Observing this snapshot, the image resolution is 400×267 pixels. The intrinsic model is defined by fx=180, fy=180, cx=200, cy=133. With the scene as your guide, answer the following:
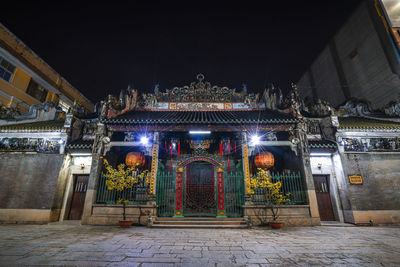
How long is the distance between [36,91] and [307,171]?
2701 cm

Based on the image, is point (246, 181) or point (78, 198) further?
point (78, 198)

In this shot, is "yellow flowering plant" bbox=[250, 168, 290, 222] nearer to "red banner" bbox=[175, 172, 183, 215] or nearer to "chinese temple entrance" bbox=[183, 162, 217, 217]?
"chinese temple entrance" bbox=[183, 162, 217, 217]

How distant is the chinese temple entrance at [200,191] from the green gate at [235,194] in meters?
0.94

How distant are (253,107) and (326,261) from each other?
11.2 m

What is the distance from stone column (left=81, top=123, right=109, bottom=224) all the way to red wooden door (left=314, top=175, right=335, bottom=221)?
13.0 metres

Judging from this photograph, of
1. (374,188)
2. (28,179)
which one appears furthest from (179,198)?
(374,188)

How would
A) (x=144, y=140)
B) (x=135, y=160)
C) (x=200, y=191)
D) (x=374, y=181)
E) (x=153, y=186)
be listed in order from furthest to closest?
(x=200, y=191)
(x=144, y=140)
(x=135, y=160)
(x=374, y=181)
(x=153, y=186)

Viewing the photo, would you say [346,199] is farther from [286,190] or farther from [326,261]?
[326,261]

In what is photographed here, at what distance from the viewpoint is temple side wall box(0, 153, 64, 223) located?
977 cm

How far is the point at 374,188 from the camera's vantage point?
9797 mm

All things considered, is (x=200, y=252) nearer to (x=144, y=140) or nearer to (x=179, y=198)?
(x=179, y=198)

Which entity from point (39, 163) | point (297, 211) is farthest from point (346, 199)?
point (39, 163)

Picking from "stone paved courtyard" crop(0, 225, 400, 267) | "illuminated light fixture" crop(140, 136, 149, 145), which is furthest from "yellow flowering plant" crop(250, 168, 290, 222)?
"illuminated light fixture" crop(140, 136, 149, 145)

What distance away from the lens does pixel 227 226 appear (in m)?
8.34
